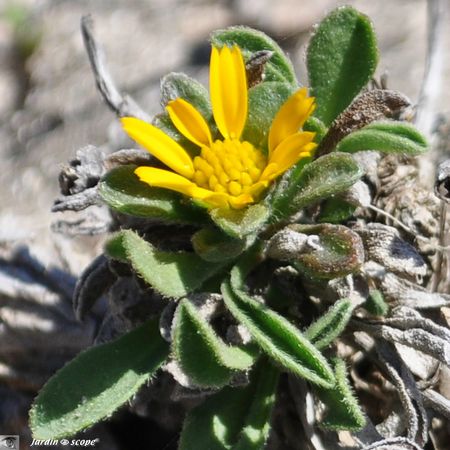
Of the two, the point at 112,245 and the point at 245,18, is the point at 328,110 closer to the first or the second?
the point at 112,245

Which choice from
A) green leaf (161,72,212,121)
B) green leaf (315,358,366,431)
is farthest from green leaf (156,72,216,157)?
green leaf (315,358,366,431)

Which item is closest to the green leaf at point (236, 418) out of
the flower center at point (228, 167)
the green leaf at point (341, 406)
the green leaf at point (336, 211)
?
the green leaf at point (341, 406)

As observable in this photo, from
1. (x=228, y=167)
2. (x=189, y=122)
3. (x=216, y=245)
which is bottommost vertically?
(x=216, y=245)

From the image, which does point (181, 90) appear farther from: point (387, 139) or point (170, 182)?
point (387, 139)

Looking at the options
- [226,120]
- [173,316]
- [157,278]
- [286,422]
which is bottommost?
[286,422]

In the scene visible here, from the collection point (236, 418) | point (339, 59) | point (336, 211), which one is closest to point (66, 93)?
point (339, 59)

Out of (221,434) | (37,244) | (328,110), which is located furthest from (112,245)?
(37,244)
